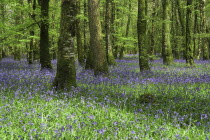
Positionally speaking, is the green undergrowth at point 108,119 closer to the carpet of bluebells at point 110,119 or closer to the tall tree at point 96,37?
the carpet of bluebells at point 110,119

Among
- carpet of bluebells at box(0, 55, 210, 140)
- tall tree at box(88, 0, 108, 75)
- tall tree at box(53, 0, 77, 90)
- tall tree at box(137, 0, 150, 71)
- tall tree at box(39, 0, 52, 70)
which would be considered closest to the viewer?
carpet of bluebells at box(0, 55, 210, 140)

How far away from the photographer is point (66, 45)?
Answer: 25.2ft

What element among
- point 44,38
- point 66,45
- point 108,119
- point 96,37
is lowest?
point 108,119

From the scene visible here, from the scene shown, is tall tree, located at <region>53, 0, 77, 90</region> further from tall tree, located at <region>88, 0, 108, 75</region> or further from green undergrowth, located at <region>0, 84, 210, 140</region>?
tall tree, located at <region>88, 0, 108, 75</region>

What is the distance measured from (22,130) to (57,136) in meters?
0.88

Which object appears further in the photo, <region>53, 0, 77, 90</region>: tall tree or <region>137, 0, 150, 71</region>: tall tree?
<region>137, 0, 150, 71</region>: tall tree

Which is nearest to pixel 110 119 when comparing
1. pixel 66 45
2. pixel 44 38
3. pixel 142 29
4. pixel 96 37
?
pixel 66 45

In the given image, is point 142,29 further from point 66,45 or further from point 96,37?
point 66,45

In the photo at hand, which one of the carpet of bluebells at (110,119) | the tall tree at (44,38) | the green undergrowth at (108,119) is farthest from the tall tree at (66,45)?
the tall tree at (44,38)

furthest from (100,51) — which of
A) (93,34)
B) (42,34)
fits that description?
(42,34)

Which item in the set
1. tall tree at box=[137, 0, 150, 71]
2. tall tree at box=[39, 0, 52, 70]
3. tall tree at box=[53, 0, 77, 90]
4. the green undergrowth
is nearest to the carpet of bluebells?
the green undergrowth

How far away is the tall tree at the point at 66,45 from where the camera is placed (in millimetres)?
7641

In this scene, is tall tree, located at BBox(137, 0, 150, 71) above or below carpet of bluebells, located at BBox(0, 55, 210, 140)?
above

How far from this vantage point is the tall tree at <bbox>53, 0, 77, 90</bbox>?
7641 millimetres
